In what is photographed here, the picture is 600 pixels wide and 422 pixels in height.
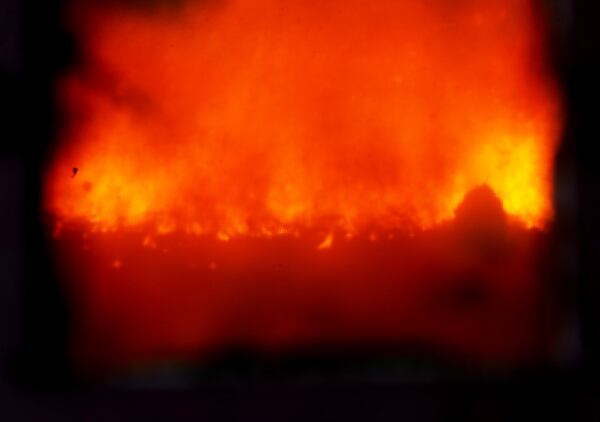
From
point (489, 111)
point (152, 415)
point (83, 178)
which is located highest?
point (489, 111)

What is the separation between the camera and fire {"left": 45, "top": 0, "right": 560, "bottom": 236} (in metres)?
1.51

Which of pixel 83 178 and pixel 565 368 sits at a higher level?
pixel 83 178

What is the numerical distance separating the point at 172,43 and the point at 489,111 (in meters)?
0.76

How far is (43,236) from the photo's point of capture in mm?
1476

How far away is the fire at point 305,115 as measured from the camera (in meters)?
1.51

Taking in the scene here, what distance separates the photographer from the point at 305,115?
1.53 meters

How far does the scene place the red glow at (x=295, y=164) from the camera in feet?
4.93

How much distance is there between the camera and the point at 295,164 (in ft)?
5.00

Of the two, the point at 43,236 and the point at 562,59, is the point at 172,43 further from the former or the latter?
the point at 562,59

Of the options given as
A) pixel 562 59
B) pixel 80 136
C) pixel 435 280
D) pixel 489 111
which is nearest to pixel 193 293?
pixel 80 136

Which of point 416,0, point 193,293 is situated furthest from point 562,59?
point 193,293

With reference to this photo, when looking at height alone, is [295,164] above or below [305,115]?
below

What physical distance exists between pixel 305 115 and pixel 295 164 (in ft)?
0.39

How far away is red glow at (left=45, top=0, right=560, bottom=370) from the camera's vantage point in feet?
4.93
